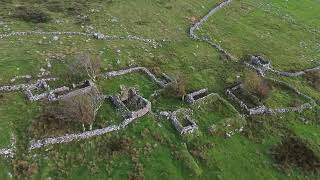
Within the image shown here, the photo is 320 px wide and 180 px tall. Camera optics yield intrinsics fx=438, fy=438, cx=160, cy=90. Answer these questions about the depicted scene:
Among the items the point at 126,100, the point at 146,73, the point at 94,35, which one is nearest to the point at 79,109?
the point at 126,100

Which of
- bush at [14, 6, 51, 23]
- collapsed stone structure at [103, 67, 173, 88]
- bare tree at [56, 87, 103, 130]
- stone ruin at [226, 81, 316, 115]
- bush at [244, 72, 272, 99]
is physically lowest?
bush at [14, 6, 51, 23]

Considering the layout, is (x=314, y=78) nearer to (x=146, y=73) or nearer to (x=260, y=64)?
(x=260, y=64)

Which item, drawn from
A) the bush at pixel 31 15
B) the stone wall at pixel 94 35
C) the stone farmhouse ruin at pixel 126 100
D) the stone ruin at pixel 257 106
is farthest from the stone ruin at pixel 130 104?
the bush at pixel 31 15

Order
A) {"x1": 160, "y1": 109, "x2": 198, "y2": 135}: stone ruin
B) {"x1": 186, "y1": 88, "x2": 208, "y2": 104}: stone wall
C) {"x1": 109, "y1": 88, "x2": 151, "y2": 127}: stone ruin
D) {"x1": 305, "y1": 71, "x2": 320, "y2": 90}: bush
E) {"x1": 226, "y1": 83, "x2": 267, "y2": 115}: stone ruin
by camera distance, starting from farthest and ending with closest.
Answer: {"x1": 305, "y1": 71, "x2": 320, "y2": 90}: bush < {"x1": 226, "y1": 83, "x2": 267, "y2": 115}: stone ruin < {"x1": 186, "y1": 88, "x2": 208, "y2": 104}: stone wall < {"x1": 109, "y1": 88, "x2": 151, "y2": 127}: stone ruin < {"x1": 160, "y1": 109, "x2": 198, "y2": 135}: stone ruin

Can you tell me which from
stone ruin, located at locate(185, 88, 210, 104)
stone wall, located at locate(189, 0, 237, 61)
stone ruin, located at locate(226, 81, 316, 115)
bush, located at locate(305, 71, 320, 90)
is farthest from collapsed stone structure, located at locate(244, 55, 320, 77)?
stone ruin, located at locate(185, 88, 210, 104)

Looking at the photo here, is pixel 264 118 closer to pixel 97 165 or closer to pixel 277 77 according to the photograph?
pixel 277 77

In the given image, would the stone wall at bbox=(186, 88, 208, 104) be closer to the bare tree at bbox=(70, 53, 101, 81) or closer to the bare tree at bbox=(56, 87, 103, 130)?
the bare tree at bbox=(56, 87, 103, 130)

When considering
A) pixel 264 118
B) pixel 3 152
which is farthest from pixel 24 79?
pixel 264 118
